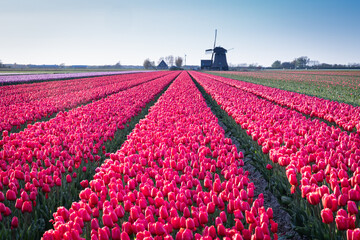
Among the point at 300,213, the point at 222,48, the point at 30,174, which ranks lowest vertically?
the point at 300,213

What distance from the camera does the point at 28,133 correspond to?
6.08 meters

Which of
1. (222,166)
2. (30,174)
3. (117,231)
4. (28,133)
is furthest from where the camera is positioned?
(28,133)

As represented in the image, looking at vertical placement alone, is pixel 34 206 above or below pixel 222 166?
below

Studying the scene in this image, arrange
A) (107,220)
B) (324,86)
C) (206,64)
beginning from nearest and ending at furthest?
(107,220) → (324,86) → (206,64)

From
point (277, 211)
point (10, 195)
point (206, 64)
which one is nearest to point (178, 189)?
point (10, 195)

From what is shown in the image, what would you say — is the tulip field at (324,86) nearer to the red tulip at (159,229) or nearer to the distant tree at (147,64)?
the red tulip at (159,229)

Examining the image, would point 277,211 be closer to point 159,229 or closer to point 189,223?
point 189,223

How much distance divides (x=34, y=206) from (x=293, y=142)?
4.01 meters

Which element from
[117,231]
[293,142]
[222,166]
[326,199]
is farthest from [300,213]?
[117,231]

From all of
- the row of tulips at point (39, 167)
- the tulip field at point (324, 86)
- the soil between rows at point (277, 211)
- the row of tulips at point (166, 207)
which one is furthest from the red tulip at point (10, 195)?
the tulip field at point (324, 86)

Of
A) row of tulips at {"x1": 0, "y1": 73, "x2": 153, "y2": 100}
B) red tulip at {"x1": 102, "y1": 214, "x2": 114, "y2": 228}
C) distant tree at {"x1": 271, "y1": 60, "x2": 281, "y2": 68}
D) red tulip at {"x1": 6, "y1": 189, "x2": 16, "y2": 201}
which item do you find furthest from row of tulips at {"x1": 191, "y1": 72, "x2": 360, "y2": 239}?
distant tree at {"x1": 271, "y1": 60, "x2": 281, "y2": 68}

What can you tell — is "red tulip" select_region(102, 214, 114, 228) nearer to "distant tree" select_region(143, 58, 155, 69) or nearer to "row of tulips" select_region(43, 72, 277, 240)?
"row of tulips" select_region(43, 72, 277, 240)

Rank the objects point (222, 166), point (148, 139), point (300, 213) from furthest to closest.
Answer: point (148, 139) → point (222, 166) → point (300, 213)

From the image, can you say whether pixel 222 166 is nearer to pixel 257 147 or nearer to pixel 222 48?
pixel 257 147
